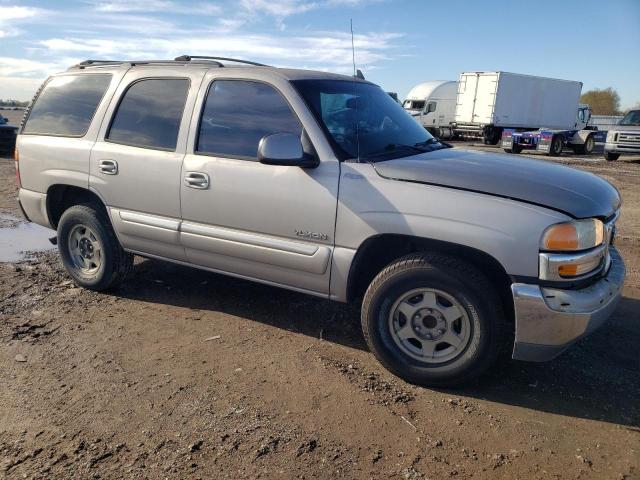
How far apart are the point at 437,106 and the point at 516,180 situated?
3082cm

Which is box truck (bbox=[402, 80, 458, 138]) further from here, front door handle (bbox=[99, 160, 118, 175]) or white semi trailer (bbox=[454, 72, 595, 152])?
front door handle (bbox=[99, 160, 118, 175])

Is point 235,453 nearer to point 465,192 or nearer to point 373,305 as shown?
point 373,305

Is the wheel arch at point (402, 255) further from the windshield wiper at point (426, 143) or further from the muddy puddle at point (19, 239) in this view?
the muddy puddle at point (19, 239)

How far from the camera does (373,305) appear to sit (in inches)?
131

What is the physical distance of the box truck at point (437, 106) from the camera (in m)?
32.2

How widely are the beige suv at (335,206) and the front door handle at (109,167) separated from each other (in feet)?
0.07

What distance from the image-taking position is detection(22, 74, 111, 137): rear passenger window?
4.64m

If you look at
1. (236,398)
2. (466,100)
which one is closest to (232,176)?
(236,398)

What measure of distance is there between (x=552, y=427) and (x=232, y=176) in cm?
255

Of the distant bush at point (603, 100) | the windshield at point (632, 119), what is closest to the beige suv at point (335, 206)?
the windshield at point (632, 119)

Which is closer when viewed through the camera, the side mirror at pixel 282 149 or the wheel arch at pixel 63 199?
the side mirror at pixel 282 149

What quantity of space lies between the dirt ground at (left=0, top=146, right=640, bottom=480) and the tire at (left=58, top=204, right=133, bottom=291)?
1.07 feet

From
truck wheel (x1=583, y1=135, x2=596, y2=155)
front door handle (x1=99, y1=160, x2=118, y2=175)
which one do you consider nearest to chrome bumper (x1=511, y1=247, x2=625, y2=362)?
front door handle (x1=99, y1=160, x2=118, y2=175)

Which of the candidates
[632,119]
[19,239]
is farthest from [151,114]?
[632,119]
